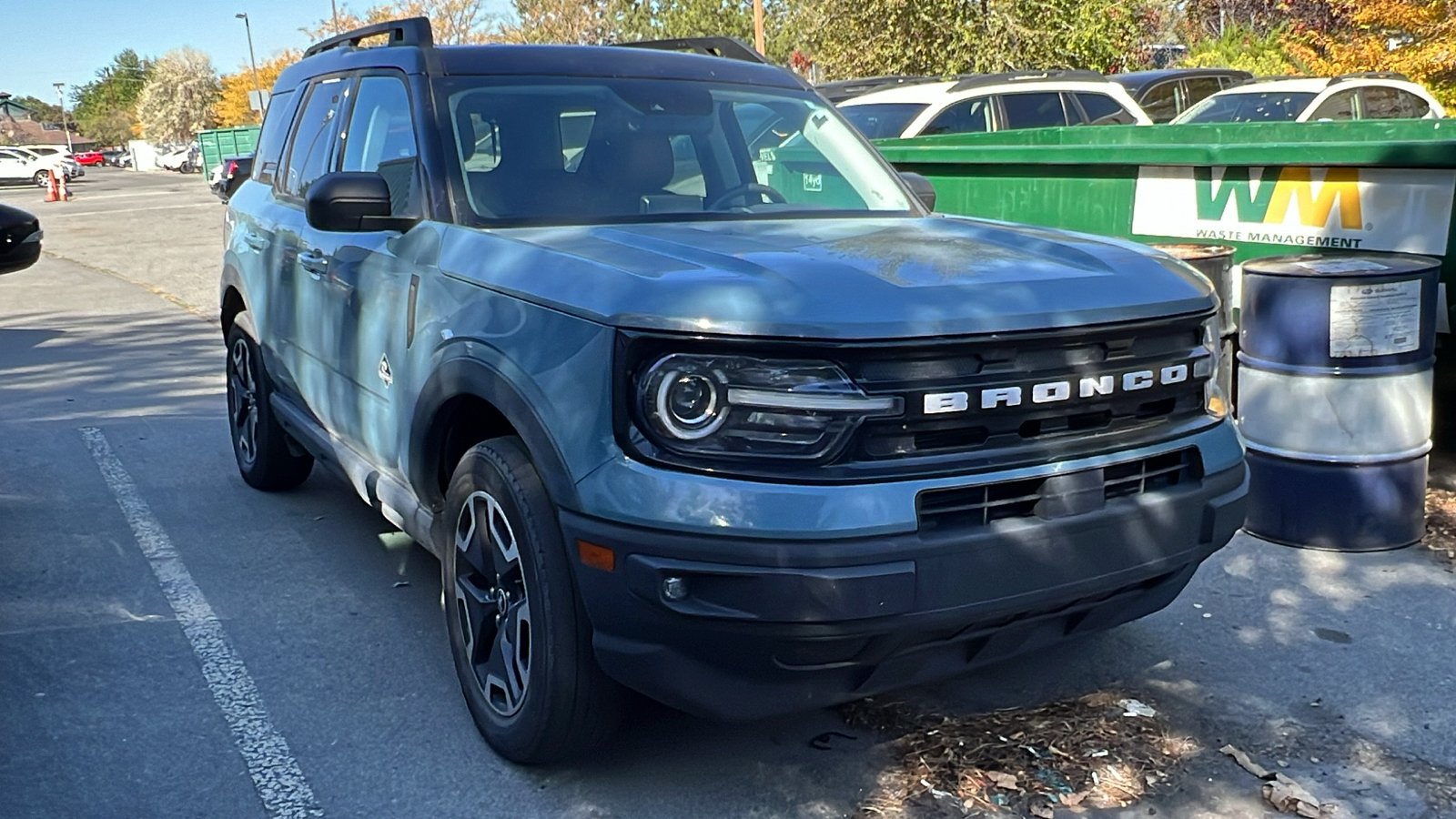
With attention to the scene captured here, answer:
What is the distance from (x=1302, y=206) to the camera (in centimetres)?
566

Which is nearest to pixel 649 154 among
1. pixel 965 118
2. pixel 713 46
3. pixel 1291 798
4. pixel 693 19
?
pixel 713 46

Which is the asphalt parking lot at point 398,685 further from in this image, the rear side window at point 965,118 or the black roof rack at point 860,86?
the black roof rack at point 860,86

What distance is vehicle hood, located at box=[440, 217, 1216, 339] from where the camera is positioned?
9.10ft

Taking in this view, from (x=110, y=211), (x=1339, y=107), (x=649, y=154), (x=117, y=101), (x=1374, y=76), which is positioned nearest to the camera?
(x=649, y=154)

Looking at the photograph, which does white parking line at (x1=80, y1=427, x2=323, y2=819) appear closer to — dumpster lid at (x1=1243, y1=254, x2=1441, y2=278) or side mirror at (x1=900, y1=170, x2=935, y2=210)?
side mirror at (x1=900, y1=170, x2=935, y2=210)

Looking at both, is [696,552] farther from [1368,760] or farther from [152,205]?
[152,205]

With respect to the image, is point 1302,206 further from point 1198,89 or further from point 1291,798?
point 1198,89

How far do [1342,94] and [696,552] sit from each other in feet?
38.9

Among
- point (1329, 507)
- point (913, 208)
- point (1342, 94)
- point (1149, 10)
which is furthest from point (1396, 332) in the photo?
point (1149, 10)

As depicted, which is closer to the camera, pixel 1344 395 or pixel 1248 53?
pixel 1344 395

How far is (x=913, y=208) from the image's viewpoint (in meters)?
4.40

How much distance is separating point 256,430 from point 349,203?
2429mm

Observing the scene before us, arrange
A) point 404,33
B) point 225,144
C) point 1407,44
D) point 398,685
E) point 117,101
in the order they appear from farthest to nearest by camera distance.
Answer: point 117,101 → point 225,144 → point 1407,44 → point 404,33 → point 398,685

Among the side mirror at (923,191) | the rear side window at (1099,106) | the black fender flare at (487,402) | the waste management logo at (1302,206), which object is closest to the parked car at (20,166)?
the rear side window at (1099,106)
